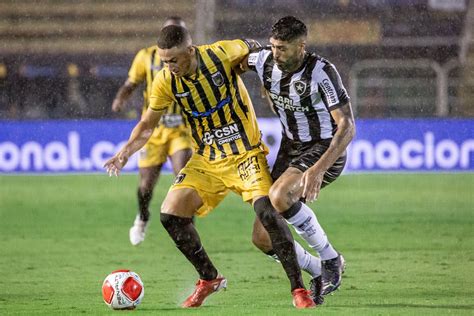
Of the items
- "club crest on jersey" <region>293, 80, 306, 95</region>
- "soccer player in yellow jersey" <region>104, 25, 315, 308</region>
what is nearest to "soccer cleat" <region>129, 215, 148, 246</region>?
"soccer player in yellow jersey" <region>104, 25, 315, 308</region>

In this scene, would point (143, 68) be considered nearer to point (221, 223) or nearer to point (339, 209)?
point (221, 223)

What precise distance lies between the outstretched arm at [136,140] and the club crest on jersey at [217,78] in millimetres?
422

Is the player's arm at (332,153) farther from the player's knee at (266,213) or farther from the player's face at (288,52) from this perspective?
the player's face at (288,52)

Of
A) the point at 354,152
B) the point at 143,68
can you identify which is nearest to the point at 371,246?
the point at 143,68

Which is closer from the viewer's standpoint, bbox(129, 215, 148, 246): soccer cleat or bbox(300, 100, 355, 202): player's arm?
bbox(300, 100, 355, 202): player's arm

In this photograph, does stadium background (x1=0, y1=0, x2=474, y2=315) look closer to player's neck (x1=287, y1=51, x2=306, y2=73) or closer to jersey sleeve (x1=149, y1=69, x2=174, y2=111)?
jersey sleeve (x1=149, y1=69, x2=174, y2=111)

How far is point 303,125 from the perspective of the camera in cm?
715

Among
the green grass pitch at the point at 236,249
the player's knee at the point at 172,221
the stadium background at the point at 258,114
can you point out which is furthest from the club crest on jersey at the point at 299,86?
the stadium background at the point at 258,114

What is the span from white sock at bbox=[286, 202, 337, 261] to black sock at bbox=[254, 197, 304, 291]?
18cm

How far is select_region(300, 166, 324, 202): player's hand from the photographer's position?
6438 millimetres

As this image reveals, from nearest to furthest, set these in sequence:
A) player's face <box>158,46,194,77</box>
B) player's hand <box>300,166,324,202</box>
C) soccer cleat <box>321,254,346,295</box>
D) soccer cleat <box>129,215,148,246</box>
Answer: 1. player's hand <box>300,166,324,202</box>
2. player's face <box>158,46,194,77</box>
3. soccer cleat <box>321,254,346,295</box>
4. soccer cleat <box>129,215,148,246</box>

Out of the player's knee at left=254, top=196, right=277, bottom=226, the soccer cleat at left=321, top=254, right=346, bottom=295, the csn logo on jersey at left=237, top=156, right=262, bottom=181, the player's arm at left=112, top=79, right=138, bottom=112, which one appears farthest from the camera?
the player's arm at left=112, top=79, right=138, bottom=112

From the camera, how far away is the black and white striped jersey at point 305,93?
680 cm

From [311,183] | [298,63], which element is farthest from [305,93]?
[311,183]
